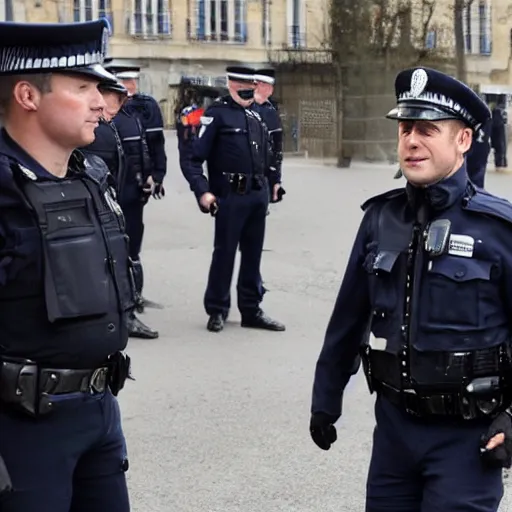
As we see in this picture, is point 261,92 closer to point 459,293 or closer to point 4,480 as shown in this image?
point 459,293

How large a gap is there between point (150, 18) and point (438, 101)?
2942 centimetres

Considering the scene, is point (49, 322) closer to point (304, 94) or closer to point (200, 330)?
point (200, 330)

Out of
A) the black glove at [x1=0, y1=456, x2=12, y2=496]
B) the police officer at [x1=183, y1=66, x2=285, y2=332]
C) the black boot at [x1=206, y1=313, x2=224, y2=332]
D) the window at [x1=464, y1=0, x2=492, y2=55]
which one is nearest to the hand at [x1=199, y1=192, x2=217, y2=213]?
the police officer at [x1=183, y1=66, x2=285, y2=332]

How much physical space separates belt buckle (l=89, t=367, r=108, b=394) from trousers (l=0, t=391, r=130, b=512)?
2cm

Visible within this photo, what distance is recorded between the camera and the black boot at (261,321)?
834cm

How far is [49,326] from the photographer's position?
9.58 ft

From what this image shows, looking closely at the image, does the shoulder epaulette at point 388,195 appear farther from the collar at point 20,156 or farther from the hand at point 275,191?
the hand at point 275,191

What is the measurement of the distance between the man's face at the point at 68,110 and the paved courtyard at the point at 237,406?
225 centimetres

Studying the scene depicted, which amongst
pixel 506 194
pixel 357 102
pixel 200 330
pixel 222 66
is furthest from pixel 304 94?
pixel 200 330

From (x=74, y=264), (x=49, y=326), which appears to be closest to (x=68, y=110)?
(x=74, y=264)

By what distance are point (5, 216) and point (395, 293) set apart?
3.66 ft

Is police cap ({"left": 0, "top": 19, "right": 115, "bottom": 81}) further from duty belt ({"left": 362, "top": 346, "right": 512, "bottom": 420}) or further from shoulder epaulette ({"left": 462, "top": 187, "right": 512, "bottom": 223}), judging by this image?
duty belt ({"left": 362, "top": 346, "right": 512, "bottom": 420})

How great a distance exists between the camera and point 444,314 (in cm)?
317

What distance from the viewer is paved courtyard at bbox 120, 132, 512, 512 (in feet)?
16.4
